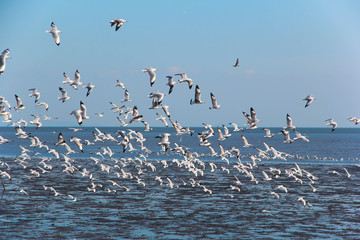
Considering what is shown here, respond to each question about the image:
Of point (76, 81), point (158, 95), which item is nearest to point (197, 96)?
point (158, 95)

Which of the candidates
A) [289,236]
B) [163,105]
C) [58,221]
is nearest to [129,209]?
[58,221]

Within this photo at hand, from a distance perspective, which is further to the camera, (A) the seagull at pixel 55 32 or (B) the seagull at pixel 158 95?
(B) the seagull at pixel 158 95

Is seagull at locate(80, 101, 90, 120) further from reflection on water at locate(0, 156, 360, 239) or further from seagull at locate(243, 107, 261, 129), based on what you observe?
seagull at locate(243, 107, 261, 129)

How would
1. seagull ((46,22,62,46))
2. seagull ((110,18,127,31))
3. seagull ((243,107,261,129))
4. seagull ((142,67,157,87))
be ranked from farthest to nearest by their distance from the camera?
seagull ((243,107,261,129)) < seagull ((142,67,157,87)) < seagull ((46,22,62,46)) < seagull ((110,18,127,31))

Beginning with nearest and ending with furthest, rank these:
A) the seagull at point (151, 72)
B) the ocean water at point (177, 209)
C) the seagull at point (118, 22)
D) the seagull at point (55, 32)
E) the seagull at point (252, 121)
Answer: the ocean water at point (177, 209), the seagull at point (118, 22), the seagull at point (55, 32), the seagull at point (151, 72), the seagull at point (252, 121)

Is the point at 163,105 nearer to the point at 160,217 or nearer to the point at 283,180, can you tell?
the point at 160,217

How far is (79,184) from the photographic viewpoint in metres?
42.4

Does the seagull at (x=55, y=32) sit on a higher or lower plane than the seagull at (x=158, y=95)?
higher

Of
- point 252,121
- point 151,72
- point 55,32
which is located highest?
point 55,32

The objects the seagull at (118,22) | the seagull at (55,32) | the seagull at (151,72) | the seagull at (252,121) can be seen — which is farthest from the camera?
the seagull at (252,121)

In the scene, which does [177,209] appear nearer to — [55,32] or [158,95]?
[158,95]

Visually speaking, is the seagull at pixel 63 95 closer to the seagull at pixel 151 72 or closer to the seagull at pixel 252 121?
the seagull at pixel 151 72

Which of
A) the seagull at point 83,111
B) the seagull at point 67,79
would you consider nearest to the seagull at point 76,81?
the seagull at point 67,79

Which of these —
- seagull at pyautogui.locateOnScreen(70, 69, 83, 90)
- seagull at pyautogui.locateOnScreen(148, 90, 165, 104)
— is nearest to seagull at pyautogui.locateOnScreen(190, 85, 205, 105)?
seagull at pyautogui.locateOnScreen(148, 90, 165, 104)
